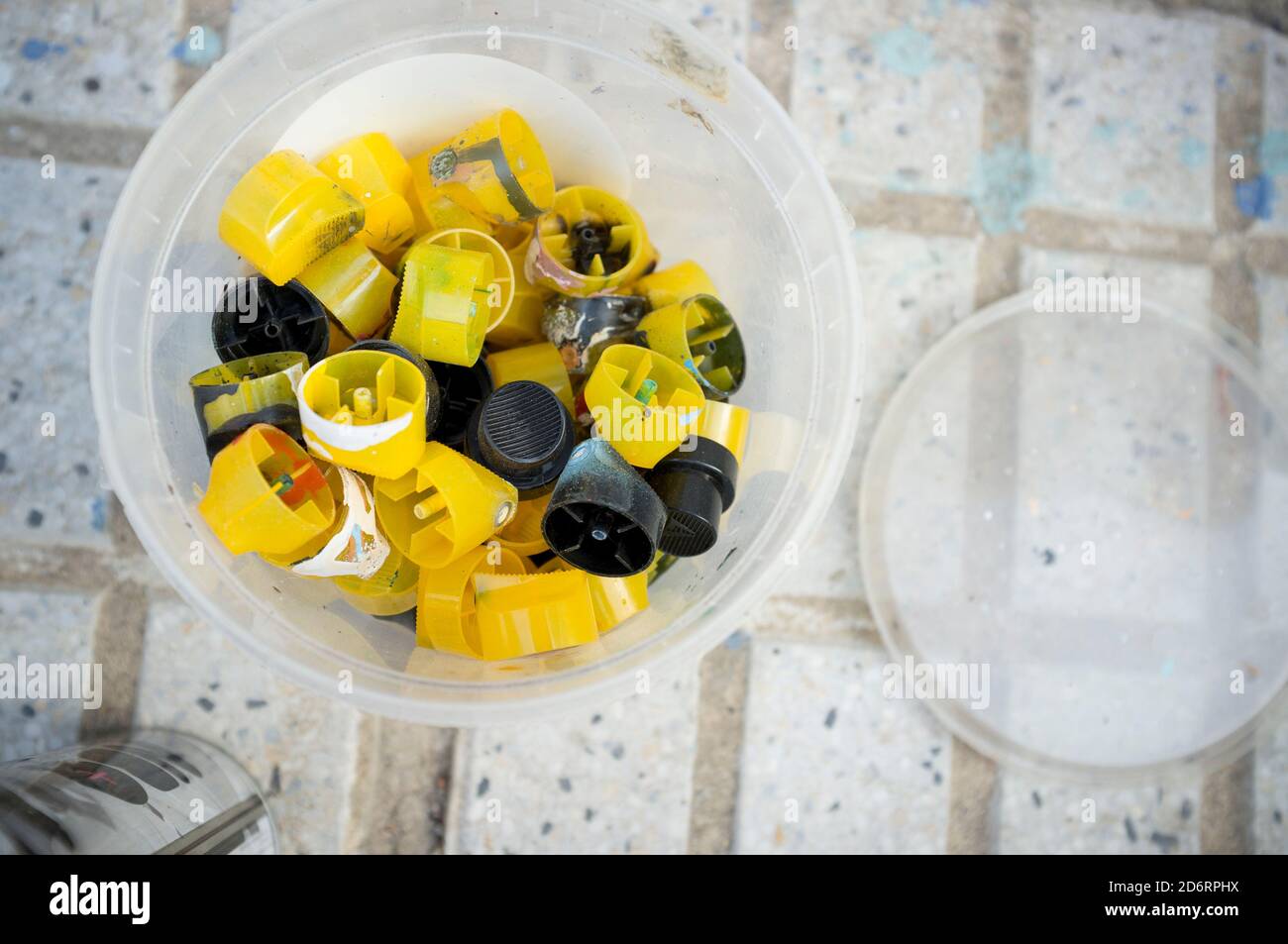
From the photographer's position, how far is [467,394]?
914mm

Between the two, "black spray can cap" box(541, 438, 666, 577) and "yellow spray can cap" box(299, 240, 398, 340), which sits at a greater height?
"yellow spray can cap" box(299, 240, 398, 340)

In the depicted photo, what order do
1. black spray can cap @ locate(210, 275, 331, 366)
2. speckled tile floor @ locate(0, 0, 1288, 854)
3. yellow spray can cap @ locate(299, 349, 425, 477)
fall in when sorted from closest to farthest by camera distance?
yellow spray can cap @ locate(299, 349, 425, 477) → black spray can cap @ locate(210, 275, 331, 366) → speckled tile floor @ locate(0, 0, 1288, 854)

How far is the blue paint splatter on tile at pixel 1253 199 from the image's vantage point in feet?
3.89

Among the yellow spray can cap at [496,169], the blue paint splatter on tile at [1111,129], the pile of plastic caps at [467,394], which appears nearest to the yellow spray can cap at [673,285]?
the pile of plastic caps at [467,394]

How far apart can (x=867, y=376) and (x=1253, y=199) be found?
1.69 ft

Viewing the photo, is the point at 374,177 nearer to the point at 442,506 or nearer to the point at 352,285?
the point at 352,285

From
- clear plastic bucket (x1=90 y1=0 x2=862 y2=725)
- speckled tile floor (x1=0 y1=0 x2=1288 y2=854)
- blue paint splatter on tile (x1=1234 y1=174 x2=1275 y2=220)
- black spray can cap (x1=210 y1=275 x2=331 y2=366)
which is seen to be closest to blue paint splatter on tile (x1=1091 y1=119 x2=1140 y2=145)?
speckled tile floor (x1=0 y1=0 x2=1288 y2=854)

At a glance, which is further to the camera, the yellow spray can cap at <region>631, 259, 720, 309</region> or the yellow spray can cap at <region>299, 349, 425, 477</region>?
the yellow spray can cap at <region>631, 259, 720, 309</region>

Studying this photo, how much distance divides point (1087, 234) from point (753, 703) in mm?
655

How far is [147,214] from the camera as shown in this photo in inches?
32.5

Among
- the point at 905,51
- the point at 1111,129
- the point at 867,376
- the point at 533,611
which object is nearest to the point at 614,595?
the point at 533,611

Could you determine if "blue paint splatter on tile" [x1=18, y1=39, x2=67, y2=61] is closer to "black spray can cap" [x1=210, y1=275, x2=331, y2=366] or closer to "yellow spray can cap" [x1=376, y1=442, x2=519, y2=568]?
"black spray can cap" [x1=210, y1=275, x2=331, y2=366]

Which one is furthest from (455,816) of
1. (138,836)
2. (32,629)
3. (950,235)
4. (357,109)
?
(950,235)

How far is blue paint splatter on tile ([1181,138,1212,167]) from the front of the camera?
1181 millimetres
